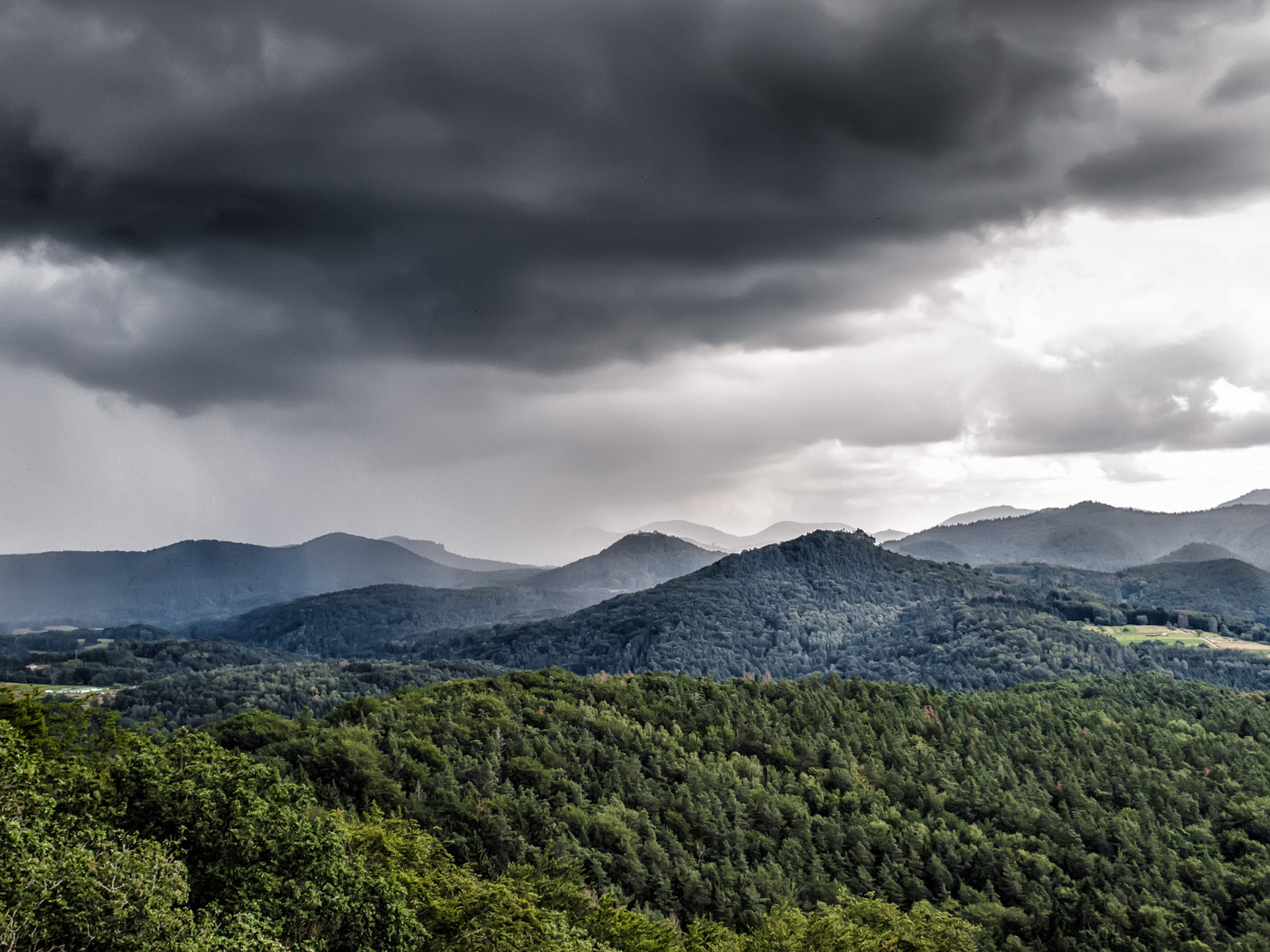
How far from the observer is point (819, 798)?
13075 centimetres

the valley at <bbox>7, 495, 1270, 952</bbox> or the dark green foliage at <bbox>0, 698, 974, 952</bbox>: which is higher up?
the dark green foliage at <bbox>0, 698, 974, 952</bbox>

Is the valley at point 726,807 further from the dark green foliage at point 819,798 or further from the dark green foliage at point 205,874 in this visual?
the dark green foliage at point 819,798

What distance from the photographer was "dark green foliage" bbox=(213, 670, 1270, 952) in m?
99.7

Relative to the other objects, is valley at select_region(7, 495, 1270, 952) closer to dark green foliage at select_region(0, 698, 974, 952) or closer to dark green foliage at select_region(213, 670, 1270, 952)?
dark green foliage at select_region(0, 698, 974, 952)

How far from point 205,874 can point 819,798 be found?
112 meters

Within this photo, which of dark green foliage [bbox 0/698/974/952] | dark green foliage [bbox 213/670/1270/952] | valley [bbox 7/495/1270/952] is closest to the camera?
dark green foliage [bbox 0/698/974/952]

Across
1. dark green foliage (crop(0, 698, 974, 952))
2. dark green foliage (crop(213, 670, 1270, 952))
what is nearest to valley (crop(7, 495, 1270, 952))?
dark green foliage (crop(0, 698, 974, 952))

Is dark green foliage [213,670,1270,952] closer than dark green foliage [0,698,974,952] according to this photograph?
No

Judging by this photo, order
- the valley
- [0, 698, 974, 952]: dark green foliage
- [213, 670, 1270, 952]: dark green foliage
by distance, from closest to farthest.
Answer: [0, 698, 974, 952]: dark green foliage
the valley
[213, 670, 1270, 952]: dark green foliage

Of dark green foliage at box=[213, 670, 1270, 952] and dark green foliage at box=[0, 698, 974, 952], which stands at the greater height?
dark green foliage at box=[0, 698, 974, 952]

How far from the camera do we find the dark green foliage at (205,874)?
26.5 metres

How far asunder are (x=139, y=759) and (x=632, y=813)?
83458 mm

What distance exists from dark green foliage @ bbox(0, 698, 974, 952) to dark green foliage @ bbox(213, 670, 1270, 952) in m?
41.5

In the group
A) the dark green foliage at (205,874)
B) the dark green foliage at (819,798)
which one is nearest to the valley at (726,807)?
the dark green foliage at (205,874)
